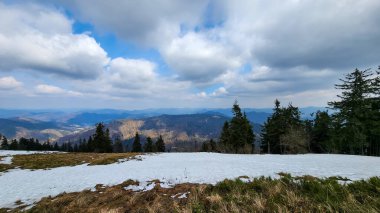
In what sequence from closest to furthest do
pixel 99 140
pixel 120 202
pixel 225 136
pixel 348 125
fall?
1. pixel 120 202
2. pixel 348 125
3. pixel 225 136
4. pixel 99 140

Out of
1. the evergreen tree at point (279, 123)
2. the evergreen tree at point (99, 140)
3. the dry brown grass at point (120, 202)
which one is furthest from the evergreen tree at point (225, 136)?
the dry brown grass at point (120, 202)

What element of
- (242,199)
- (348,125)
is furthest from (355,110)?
(242,199)

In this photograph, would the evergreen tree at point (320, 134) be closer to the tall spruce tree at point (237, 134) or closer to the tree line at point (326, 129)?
the tree line at point (326, 129)

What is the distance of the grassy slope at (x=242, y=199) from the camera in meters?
6.21

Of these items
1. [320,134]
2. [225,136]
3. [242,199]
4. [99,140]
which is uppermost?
[242,199]

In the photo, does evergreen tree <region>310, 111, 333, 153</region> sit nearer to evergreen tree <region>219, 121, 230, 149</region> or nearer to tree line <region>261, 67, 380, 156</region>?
tree line <region>261, 67, 380, 156</region>

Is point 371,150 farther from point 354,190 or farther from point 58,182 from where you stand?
point 58,182

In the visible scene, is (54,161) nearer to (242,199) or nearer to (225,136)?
(242,199)

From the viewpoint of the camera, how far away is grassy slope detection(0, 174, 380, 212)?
20.4ft

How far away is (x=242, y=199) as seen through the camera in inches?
286

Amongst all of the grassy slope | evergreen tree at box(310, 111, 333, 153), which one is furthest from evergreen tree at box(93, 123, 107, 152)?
the grassy slope

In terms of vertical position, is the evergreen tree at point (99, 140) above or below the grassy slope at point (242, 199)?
below

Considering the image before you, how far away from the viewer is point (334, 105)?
39344 mm

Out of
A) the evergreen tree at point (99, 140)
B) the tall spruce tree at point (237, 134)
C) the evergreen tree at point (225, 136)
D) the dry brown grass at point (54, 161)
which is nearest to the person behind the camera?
the dry brown grass at point (54, 161)
